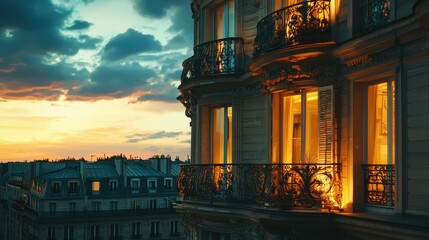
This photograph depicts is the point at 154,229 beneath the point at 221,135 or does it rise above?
beneath

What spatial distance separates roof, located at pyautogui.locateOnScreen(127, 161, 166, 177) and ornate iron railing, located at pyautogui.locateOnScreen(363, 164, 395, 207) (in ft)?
216

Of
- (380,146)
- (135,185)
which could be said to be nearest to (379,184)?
(380,146)

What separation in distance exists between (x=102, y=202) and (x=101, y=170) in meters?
5.40

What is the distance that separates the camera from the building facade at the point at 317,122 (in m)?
7.93

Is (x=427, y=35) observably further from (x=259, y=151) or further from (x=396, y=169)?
(x=259, y=151)

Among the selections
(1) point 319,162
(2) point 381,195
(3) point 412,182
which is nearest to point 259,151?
(1) point 319,162

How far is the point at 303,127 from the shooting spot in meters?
10.4

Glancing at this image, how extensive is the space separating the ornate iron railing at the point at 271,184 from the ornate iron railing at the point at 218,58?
2.25 m

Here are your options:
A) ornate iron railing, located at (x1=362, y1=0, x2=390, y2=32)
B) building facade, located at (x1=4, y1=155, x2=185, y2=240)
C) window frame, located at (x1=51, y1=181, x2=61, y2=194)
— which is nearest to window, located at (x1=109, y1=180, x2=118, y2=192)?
building facade, located at (x1=4, y1=155, x2=185, y2=240)

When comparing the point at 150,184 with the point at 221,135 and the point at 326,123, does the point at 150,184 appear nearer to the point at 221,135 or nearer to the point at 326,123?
the point at 221,135

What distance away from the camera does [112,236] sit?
6862cm

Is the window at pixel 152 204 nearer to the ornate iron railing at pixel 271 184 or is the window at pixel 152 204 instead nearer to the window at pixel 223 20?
the window at pixel 223 20

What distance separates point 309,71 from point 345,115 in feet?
3.50

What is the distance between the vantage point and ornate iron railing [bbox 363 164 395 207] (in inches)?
333
